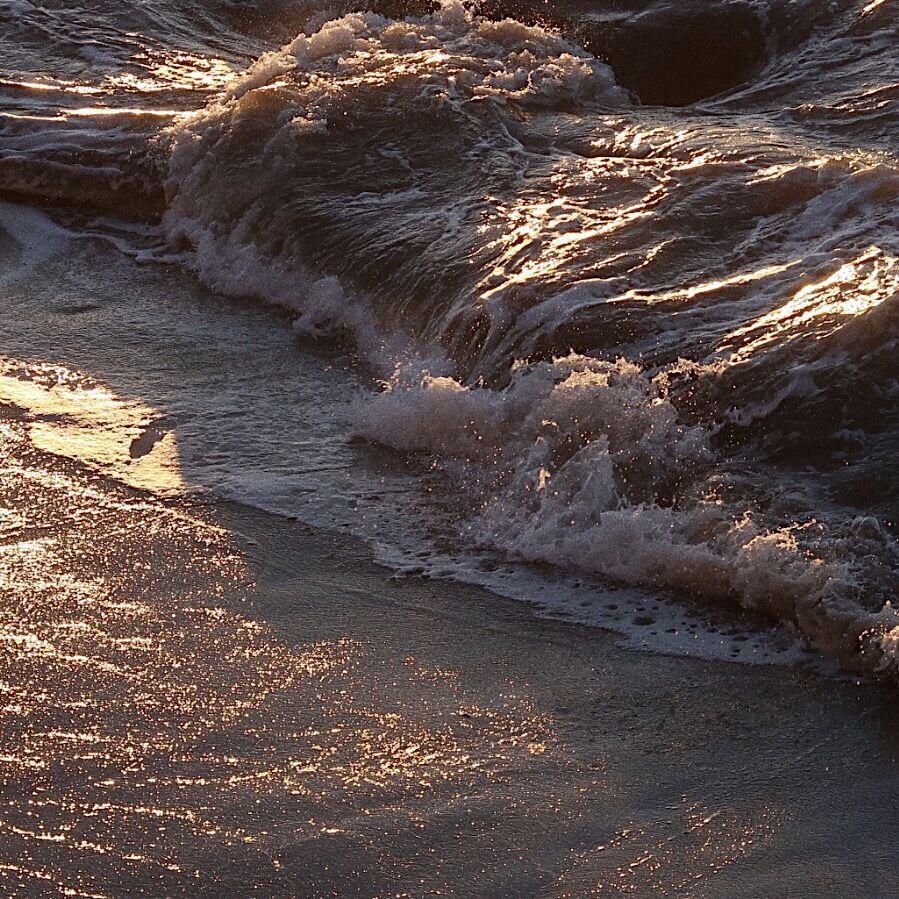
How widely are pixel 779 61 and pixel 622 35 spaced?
148 centimetres

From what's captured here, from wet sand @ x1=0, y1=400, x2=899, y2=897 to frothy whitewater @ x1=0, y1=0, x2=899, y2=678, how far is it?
413 millimetres

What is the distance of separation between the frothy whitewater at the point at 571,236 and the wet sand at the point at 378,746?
413 millimetres

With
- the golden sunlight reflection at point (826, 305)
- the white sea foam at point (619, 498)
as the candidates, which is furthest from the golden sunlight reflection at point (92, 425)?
the golden sunlight reflection at point (826, 305)

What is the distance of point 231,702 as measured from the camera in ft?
11.3

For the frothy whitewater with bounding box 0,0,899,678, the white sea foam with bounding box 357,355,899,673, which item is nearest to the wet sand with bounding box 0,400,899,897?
the white sea foam with bounding box 357,355,899,673

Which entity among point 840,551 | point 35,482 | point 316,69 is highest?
point 316,69

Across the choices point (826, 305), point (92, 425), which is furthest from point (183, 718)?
point (826, 305)

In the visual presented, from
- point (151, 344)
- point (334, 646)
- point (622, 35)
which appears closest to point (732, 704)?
point (334, 646)

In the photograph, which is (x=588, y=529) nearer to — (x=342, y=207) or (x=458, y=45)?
(x=342, y=207)

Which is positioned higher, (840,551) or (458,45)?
(458,45)

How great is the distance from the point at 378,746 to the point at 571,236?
3.46m

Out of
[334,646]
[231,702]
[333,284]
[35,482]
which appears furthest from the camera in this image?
[333,284]

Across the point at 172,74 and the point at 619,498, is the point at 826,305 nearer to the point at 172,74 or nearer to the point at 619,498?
the point at 619,498

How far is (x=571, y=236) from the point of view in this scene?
618 cm
